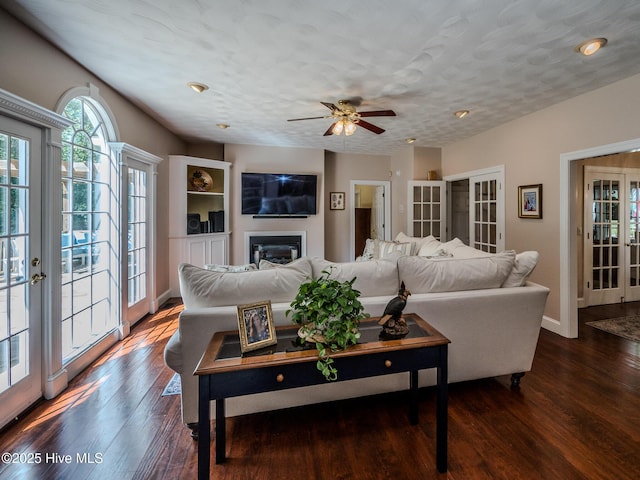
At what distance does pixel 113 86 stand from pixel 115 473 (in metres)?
3.28

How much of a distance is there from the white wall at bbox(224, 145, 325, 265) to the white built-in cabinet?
0.19 meters

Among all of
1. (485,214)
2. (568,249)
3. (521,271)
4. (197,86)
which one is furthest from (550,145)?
(197,86)

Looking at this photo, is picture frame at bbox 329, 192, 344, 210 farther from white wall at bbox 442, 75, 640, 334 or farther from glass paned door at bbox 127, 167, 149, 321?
glass paned door at bbox 127, 167, 149, 321

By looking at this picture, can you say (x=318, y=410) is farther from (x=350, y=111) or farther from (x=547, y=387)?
(x=350, y=111)

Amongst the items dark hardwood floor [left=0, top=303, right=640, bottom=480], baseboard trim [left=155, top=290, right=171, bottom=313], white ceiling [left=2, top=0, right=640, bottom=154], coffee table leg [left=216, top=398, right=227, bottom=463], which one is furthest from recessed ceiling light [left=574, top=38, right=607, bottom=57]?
baseboard trim [left=155, top=290, right=171, bottom=313]

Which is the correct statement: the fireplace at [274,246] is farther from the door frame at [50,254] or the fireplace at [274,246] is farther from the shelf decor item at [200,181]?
the door frame at [50,254]

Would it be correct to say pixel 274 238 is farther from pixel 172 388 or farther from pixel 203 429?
pixel 203 429

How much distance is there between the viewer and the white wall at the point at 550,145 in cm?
275

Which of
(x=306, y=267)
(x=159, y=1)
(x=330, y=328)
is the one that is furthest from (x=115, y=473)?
(x=159, y=1)

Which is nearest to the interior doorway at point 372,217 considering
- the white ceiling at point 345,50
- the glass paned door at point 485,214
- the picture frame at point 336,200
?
the picture frame at point 336,200

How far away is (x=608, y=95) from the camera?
2.81 meters

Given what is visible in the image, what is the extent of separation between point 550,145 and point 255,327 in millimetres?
3958

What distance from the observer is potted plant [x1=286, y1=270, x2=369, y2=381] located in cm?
132

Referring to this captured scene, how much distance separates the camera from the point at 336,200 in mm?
6074
